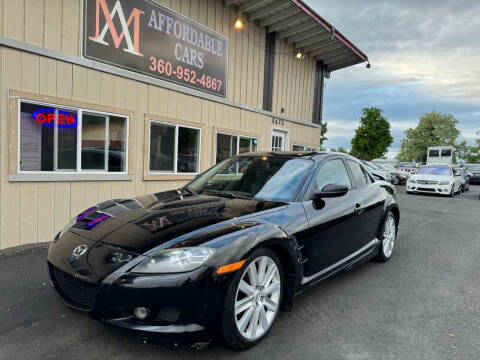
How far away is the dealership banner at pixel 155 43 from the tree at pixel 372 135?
21450 mm

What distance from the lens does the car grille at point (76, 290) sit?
2.11 metres

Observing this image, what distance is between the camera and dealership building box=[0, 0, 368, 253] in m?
4.91

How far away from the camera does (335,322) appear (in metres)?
2.78

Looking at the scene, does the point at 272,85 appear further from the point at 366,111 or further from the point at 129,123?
the point at 366,111

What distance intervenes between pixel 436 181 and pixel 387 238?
11.6 metres

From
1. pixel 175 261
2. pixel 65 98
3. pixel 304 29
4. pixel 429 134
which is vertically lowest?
pixel 175 261

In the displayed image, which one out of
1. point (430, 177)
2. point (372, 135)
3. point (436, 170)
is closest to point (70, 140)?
point (430, 177)

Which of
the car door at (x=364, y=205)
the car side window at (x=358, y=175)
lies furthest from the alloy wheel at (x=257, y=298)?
the car side window at (x=358, y=175)

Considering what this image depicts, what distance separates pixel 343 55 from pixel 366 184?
977cm

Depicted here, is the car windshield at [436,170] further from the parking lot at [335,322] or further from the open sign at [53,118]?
the open sign at [53,118]

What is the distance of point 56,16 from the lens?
204 inches

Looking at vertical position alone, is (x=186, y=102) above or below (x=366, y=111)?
below

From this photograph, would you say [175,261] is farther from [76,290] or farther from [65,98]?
[65,98]

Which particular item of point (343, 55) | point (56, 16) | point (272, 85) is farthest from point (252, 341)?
point (343, 55)
